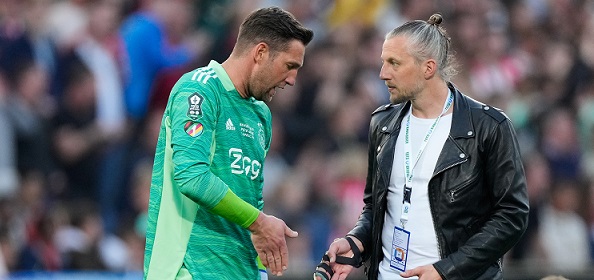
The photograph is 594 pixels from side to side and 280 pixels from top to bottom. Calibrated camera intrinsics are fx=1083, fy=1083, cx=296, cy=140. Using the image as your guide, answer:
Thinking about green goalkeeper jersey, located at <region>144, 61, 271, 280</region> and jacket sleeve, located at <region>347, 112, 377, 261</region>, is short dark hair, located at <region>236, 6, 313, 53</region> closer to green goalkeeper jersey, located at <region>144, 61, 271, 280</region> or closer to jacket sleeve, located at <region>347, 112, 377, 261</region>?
green goalkeeper jersey, located at <region>144, 61, 271, 280</region>

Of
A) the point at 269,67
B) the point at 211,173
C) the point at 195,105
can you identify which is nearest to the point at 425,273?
the point at 211,173

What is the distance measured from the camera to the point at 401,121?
5.56 m

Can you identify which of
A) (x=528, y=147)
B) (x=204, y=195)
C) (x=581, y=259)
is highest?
(x=204, y=195)

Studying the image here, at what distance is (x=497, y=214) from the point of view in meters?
5.19

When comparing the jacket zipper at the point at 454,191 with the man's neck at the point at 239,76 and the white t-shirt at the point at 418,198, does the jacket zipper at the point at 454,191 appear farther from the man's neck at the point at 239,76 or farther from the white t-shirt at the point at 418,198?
the man's neck at the point at 239,76

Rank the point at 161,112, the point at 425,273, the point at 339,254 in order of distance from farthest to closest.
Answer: the point at 161,112
the point at 339,254
the point at 425,273

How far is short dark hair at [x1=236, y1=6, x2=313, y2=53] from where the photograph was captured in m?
5.25

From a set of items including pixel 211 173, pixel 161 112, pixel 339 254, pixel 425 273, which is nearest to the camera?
pixel 211 173

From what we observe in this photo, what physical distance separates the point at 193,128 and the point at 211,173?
0.23 meters

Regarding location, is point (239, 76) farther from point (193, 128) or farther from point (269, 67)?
point (193, 128)

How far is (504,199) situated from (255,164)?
122 cm

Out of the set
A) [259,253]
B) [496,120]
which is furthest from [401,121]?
[259,253]

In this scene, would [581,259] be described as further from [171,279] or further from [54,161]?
[171,279]

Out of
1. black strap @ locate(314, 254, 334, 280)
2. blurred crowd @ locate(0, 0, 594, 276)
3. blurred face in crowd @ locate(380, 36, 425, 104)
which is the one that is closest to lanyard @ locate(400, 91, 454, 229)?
blurred face in crowd @ locate(380, 36, 425, 104)
